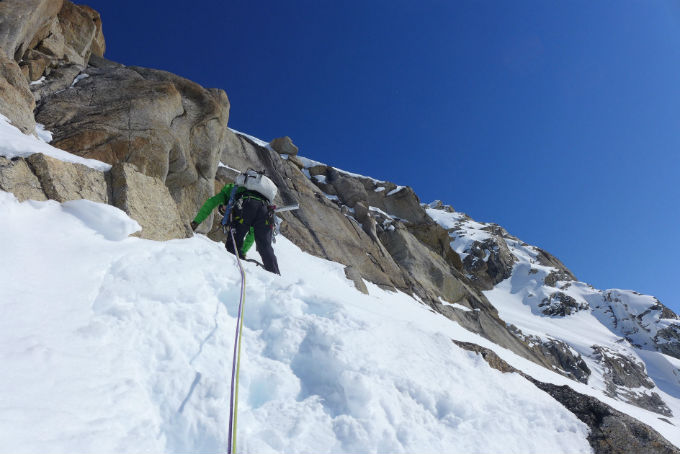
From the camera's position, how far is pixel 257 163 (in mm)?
23797

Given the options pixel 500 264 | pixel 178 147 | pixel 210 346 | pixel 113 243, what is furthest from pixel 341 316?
pixel 500 264

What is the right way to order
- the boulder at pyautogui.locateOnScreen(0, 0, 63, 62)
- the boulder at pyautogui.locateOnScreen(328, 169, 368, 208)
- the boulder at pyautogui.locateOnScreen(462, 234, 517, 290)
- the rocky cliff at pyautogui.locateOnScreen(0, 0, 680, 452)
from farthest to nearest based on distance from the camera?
1. the boulder at pyautogui.locateOnScreen(462, 234, 517, 290)
2. the boulder at pyautogui.locateOnScreen(328, 169, 368, 208)
3. the boulder at pyautogui.locateOnScreen(0, 0, 63, 62)
4. the rocky cliff at pyautogui.locateOnScreen(0, 0, 680, 452)

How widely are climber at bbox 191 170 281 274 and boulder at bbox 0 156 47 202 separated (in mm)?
2979

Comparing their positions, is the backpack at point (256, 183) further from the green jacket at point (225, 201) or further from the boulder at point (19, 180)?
the boulder at point (19, 180)

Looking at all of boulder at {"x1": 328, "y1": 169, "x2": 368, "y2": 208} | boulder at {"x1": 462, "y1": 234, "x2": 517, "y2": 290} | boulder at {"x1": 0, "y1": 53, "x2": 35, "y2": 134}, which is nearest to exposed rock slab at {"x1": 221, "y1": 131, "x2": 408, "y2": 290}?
boulder at {"x1": 328, "y1": 169, "x2": 368, "y2": 208}

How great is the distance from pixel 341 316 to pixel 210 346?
1603 mm

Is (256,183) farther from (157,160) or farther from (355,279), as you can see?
(355,279)

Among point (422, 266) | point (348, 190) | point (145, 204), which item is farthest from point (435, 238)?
point (145, 204)

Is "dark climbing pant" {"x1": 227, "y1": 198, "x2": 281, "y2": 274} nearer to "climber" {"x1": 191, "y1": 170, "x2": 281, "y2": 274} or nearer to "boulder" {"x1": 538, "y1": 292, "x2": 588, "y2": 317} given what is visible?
"climber" {"x1": 191, "y1": 170, "x2": 281, "y2": 274}

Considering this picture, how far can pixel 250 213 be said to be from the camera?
7.72 m

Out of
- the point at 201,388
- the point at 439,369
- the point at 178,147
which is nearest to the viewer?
the point at 201,388

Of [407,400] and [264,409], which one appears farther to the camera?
[407,400]

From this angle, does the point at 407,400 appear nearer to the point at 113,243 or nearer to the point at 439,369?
the point at 439,369

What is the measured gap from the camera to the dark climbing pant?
7680mm
